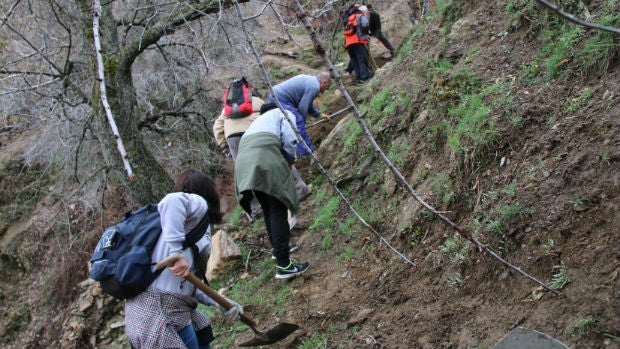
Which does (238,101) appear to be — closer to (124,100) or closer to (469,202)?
(124,100)

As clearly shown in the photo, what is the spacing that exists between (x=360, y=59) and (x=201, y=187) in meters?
6.13

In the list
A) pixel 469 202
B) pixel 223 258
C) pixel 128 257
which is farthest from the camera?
pixel 223 258

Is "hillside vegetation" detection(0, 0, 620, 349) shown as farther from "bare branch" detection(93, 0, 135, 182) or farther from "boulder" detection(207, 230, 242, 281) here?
"bare branch" detection(93, 0, 135, 182)

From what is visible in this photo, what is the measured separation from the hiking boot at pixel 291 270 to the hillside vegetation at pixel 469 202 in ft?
0.28

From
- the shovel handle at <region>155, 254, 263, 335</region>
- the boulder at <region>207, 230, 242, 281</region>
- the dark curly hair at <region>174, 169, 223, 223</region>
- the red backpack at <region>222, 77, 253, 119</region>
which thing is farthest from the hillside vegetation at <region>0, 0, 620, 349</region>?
the red backpack at <region>222, 77, 253, 119</region>

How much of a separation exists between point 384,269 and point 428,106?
75.3 inches

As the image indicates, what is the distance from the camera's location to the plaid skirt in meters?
2.93

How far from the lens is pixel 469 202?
12.5ft

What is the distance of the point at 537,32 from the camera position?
4.57m

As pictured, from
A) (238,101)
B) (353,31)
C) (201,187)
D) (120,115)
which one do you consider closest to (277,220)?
(201,187)

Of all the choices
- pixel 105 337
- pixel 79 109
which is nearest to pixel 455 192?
pixel 105 337

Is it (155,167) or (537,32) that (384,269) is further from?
(155,167)

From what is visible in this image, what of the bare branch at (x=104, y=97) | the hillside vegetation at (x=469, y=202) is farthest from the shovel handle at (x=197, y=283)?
the hillside vegetation at (x=469, y=202)

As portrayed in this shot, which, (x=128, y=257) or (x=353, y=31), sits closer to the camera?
(x=128, y=257)
